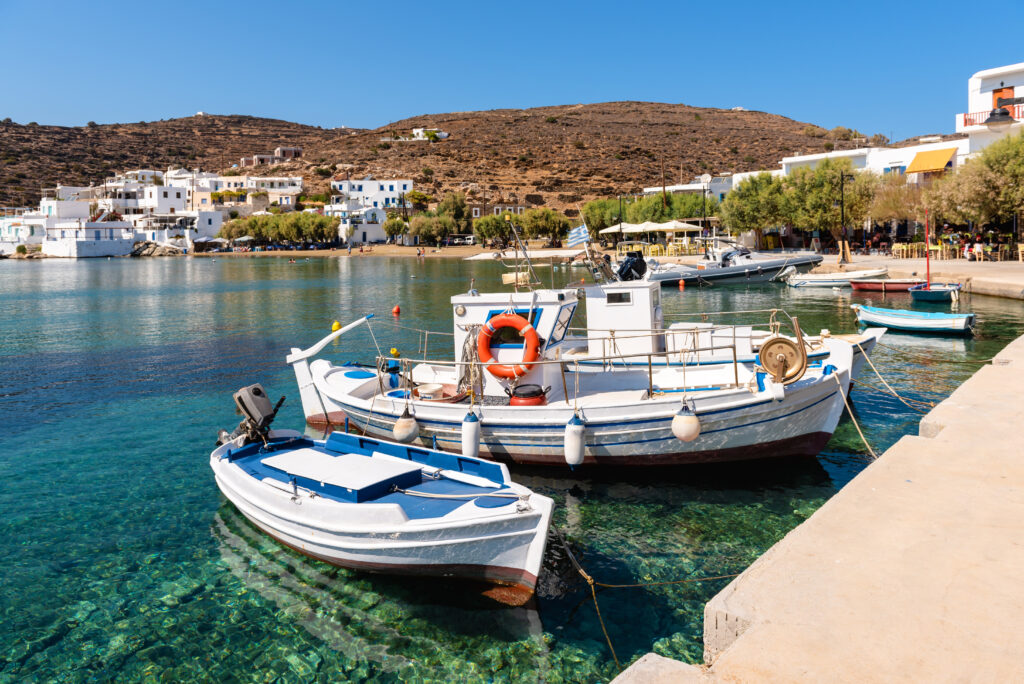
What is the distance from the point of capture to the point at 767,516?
9477 millimetres

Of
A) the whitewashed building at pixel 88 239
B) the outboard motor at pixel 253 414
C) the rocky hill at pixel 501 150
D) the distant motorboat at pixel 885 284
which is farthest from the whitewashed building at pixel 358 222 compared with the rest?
the outboard motor at pixel 253 414

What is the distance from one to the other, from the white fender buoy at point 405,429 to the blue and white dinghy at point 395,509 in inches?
48.8

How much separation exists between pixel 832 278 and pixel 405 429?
34.0 m

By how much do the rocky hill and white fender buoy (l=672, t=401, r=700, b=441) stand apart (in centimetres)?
9995

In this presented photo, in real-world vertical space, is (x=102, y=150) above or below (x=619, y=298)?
above

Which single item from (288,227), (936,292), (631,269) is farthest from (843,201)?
(288,227)

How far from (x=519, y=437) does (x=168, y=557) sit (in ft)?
16.2

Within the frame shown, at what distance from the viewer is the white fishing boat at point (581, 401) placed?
34.0ft

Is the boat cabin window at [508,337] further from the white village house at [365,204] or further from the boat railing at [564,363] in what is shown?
the white village house at [365,204]

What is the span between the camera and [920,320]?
910 inches

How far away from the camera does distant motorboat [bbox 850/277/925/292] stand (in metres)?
33.6

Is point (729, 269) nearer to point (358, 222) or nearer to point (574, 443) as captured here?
point (574, 443)

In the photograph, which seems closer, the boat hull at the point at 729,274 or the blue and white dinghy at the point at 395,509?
the blue and white dinghy at the point at 395,509

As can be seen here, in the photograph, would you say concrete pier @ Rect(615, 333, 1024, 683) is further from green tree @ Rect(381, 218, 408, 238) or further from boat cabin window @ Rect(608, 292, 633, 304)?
green tree @ Rect(381, 218, 408, 238)
